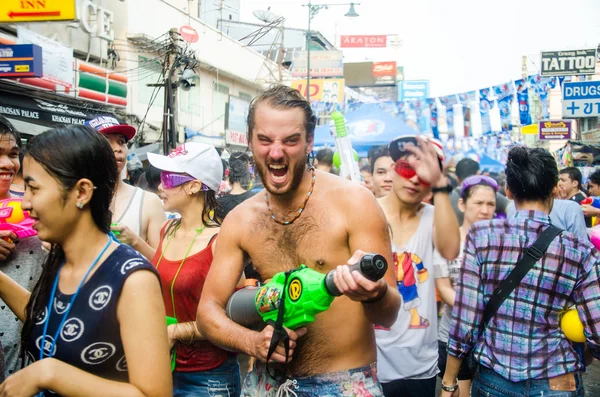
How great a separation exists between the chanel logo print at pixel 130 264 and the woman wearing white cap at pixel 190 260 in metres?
1.23

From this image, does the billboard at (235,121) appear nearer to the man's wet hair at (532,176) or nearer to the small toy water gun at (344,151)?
the small toy water gun at (344,151)

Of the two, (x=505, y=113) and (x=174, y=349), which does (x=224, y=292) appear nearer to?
(x=174, y=349)

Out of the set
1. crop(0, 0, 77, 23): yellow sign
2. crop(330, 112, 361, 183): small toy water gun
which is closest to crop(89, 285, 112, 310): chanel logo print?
crop(330, 112, 361, 183): small toy water gun

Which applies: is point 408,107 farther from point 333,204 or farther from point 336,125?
point 333,204

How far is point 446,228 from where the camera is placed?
306 cm

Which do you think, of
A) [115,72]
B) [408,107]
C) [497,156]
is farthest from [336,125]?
[497,156]

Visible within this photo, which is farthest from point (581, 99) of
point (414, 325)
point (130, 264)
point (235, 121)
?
point (130, 264)

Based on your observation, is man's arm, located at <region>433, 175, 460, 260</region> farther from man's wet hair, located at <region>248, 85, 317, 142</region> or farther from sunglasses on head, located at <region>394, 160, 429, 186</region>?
man's wet hair, located at <region>248, 85, 317, 142</region>

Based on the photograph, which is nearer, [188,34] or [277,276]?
[277,276]

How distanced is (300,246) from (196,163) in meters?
1.25

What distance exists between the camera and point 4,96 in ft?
46.3

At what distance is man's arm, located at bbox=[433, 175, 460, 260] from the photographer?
2.94m

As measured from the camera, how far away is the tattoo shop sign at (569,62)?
66.1 ft

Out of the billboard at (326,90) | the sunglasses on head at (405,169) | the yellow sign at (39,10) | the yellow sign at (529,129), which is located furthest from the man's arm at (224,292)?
the billboard at (326,90)
